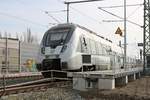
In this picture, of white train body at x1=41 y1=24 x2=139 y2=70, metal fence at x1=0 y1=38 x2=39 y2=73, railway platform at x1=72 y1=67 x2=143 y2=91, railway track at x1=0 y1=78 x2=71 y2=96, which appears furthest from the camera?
metal fence at x1=0 y1=38 x2=39 y2=73

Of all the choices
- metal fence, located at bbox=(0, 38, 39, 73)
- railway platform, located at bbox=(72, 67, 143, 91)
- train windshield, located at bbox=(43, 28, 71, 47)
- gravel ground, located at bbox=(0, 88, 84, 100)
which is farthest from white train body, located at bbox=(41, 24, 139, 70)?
metal fence, located at bbox=(0, 38, 39, 73)

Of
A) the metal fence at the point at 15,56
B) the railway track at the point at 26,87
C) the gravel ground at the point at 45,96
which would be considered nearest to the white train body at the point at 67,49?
the railway track at the point at 26,87

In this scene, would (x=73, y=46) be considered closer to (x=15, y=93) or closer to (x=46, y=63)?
(x=46, y=63)

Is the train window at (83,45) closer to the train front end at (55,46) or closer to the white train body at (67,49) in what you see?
the white train body at (67,49)

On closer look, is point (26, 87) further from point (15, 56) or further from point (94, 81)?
point (15, 56)

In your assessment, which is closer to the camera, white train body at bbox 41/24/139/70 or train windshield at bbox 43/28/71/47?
white train body at bbox 41/24/139/70

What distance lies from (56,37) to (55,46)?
0.82 m

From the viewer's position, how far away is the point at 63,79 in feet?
67.9

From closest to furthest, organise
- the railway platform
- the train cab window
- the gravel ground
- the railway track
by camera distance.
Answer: the gravel ground, the railway track, the railway platform, the train cab window

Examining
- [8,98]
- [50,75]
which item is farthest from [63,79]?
[8,98]

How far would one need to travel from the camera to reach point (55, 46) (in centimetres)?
2069

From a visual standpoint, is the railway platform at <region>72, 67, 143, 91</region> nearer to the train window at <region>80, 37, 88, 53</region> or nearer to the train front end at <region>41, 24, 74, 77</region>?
the train front end at <region>41, 24, 74, 77</region>

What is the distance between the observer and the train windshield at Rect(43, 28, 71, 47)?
819 inches

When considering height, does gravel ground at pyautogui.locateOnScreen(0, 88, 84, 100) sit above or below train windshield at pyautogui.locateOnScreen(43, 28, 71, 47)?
below
